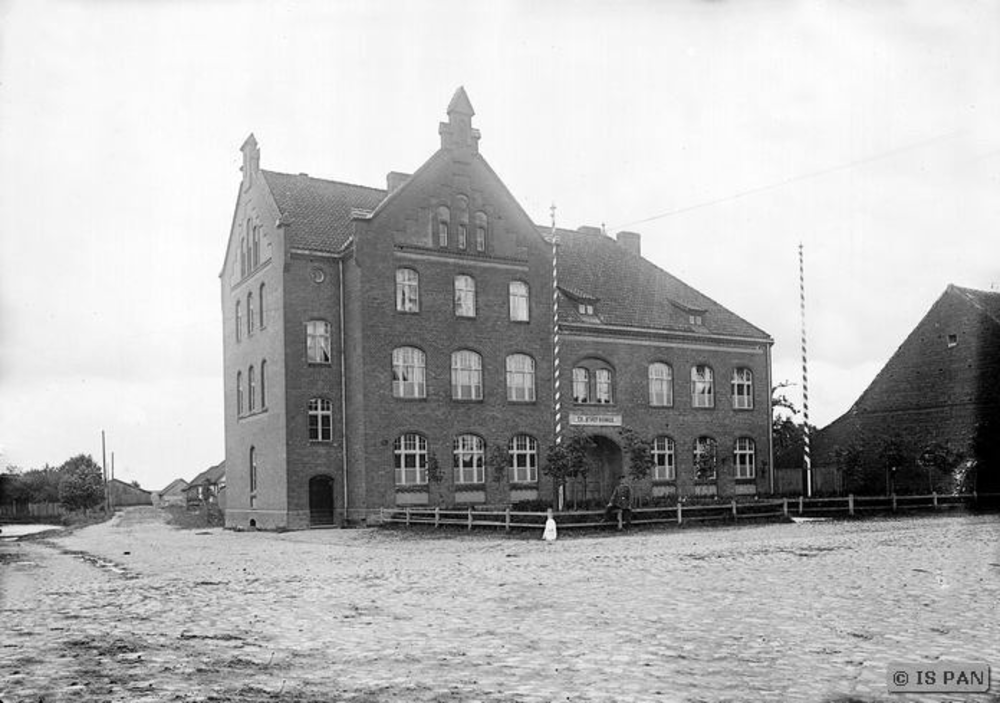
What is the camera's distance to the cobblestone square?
310 inches

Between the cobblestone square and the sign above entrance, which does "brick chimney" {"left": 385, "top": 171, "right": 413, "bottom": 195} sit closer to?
the sign above entrance

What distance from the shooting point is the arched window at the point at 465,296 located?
38625mm

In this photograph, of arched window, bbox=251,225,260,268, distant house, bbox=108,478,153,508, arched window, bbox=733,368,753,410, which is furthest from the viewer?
distant house, bbox=108,478,153,508

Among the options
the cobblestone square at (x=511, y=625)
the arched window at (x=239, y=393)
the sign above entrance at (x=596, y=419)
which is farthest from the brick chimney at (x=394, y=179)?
the cobblestone square at (x=511, y=625)

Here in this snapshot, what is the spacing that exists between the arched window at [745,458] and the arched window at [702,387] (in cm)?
251

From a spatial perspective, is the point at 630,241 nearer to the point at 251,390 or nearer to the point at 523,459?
the point at 523,459

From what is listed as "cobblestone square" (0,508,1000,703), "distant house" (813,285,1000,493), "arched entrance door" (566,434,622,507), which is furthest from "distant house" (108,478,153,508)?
"cobblestone square" (0,508,1000,703)

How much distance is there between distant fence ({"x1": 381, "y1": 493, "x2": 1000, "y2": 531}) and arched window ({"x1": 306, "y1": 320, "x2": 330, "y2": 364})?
6.29m

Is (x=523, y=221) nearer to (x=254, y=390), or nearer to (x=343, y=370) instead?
(x=343, y=370)

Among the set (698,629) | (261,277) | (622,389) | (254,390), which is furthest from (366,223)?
(698,629)

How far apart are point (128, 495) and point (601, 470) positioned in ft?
409

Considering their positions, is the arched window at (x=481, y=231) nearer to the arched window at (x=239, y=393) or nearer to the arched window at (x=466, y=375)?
the arched window at (x=466, y=375)

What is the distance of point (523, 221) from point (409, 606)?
28822mm

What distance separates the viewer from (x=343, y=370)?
121 ft
